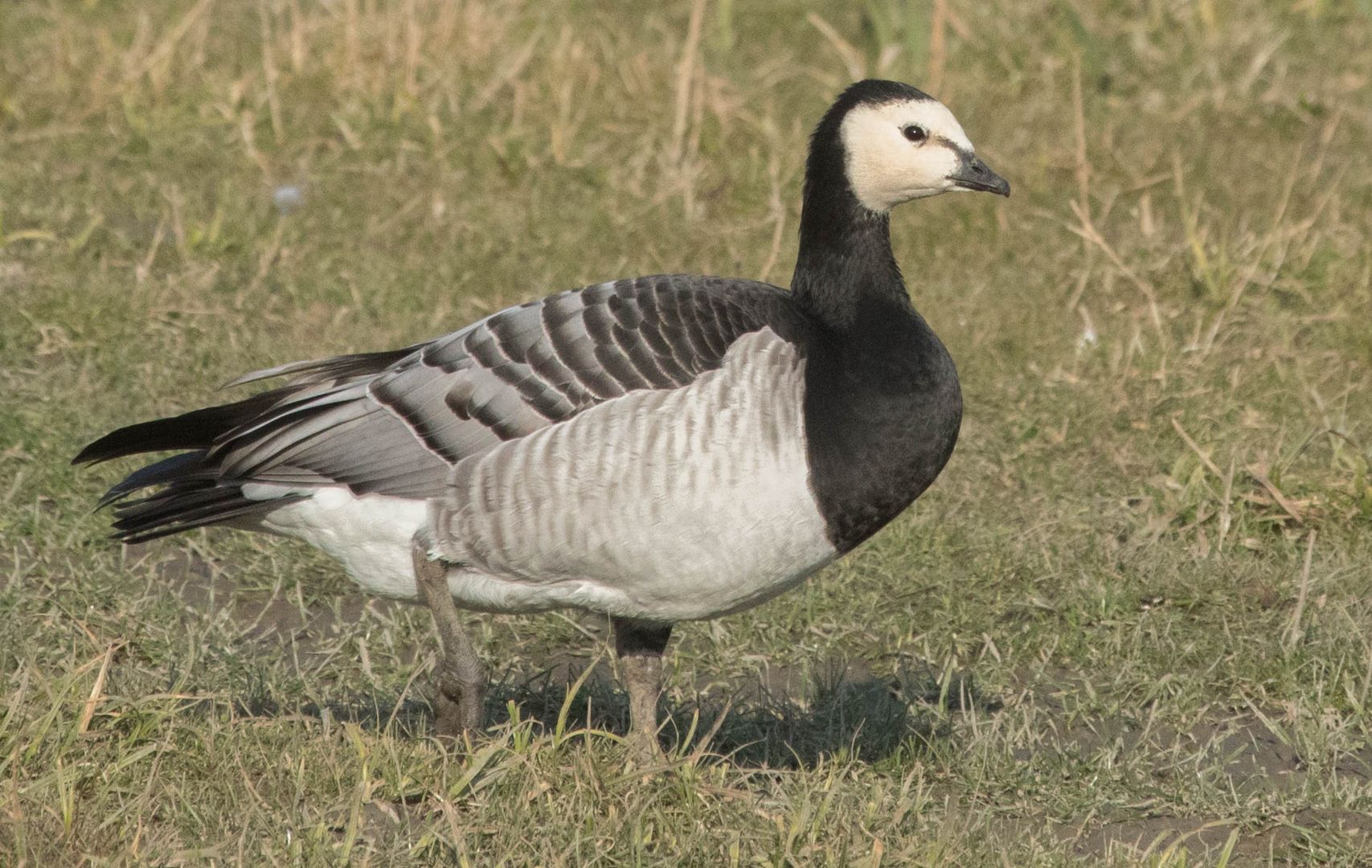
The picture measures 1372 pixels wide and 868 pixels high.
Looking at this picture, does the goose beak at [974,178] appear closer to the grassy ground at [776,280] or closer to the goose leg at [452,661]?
the grassy ground at [776,280]

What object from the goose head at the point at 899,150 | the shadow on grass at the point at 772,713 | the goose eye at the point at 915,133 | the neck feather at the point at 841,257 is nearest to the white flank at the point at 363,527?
the shadow on grass at the point at 772,713

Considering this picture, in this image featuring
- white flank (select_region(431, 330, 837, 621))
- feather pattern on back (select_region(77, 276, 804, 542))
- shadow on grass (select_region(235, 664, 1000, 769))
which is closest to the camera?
white flank (select_region(431, 330, 837, 621))

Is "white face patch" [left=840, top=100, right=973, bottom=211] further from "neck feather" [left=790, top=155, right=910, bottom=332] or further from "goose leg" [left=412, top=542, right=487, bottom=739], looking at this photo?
"goose leg" [left=412, top=542, right=487, bottom=739]

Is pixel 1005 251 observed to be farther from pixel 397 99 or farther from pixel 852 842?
pixel 852 842

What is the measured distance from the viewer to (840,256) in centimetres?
466

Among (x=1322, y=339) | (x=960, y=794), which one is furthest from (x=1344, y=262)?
(x=960, y=794)

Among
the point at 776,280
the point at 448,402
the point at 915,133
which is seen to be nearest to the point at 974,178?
the point at 915,133

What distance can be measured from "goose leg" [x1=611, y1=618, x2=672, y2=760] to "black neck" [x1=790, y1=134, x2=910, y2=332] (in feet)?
3.12

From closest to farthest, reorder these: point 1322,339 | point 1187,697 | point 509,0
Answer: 1. point 1187,697
2. point 1322,339
3. point 509,0

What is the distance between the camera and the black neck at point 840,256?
15.1 feet

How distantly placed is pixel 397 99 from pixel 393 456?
4.50 m

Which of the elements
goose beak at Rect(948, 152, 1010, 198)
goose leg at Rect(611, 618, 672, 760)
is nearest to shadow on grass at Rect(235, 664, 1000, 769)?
goose leg at Rect(611, 618, 672, 760)

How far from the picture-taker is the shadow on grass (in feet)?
15.6

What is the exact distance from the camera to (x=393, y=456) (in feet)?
14.4
